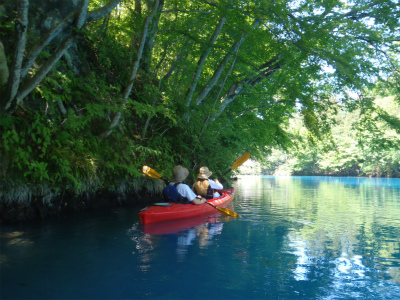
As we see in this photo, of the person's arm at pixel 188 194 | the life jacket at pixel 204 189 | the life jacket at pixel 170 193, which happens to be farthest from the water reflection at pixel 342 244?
the life jacket at pixel 170 193

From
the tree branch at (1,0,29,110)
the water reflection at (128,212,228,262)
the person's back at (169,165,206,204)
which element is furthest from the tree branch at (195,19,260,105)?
the tree branch at (1,0,29,110)

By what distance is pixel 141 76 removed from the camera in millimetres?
9016

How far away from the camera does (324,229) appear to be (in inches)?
248

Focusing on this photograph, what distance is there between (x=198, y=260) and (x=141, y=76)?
20.2ft

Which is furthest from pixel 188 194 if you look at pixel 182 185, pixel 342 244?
pixel 342 244

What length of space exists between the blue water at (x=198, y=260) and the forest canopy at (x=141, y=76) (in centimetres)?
115

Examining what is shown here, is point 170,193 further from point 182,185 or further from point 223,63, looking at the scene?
point 223,63

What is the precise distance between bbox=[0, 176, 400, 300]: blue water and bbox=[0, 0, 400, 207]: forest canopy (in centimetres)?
115

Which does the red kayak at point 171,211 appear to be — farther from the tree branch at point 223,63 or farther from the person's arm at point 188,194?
the tree branch at point 223,63

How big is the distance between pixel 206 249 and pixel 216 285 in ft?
4.53

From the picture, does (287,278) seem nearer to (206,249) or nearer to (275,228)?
(206,249)

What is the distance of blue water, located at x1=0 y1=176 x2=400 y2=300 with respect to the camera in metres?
3.24

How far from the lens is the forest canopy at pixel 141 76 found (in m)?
5.32

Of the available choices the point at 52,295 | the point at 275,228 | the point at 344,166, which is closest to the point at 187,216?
the point at 275,228
